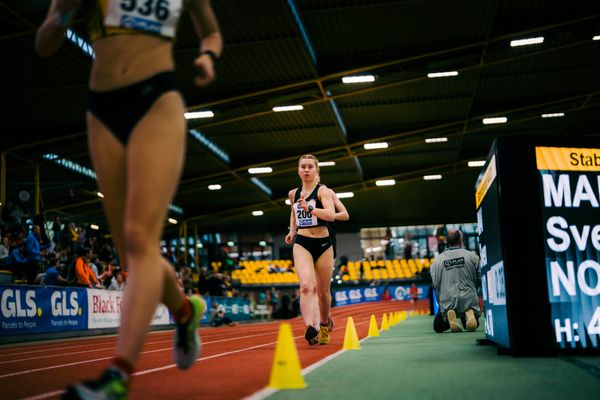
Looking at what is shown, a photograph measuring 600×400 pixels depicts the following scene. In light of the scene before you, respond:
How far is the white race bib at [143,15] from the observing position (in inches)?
120

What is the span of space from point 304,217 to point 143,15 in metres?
5.17

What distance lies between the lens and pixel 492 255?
5715 millimetres

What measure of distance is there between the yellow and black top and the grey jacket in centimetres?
807

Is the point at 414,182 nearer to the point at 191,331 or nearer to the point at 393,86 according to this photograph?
the point at 393,86

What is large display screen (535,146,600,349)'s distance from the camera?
489cm

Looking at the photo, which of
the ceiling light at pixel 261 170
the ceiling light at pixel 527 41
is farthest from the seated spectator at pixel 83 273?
the ceiling light at pixel 261 170

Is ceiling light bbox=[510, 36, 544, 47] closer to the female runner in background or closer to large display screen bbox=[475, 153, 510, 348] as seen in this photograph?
the female runner in background

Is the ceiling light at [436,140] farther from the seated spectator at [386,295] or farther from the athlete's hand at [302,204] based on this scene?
the athlete's hand at [302,204]

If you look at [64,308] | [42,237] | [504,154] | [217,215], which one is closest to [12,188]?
[42,237]

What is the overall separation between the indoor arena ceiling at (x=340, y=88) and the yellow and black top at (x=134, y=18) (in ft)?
39.2

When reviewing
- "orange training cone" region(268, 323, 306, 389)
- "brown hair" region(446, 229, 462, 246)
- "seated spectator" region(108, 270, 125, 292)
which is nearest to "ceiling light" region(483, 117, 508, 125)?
"seated spectator" region(108, 270, 125, 292)

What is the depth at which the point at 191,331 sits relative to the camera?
3.50m

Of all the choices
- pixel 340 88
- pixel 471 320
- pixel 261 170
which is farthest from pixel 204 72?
pixel 261 170

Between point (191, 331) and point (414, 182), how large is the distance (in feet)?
128
